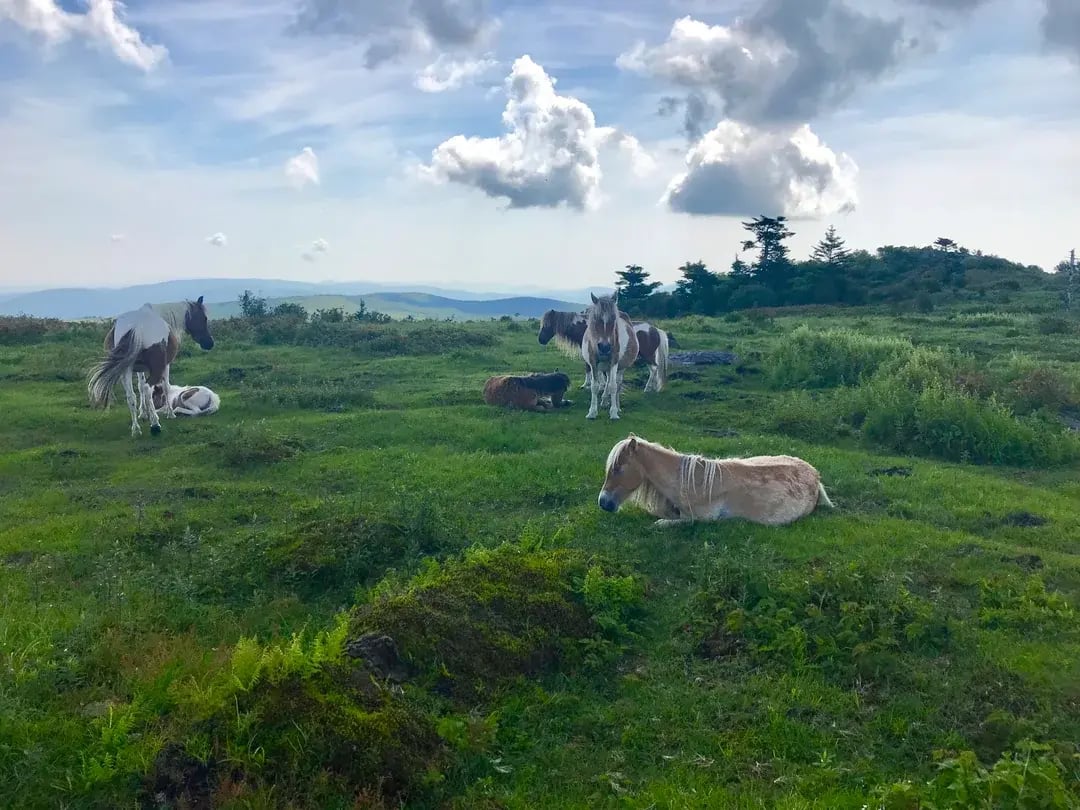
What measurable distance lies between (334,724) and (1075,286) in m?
44.5

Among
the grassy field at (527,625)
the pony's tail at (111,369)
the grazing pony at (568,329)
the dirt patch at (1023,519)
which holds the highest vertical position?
the grazing pony at (568,329)

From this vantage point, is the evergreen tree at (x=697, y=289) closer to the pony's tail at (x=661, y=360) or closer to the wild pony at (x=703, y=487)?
the pony's tail at (x=661, y=360)

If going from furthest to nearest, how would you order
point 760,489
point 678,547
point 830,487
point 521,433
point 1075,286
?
point 1075,286 → point 521,433 → point 830,487 → point 760,489 → point 678,547

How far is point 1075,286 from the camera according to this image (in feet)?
128

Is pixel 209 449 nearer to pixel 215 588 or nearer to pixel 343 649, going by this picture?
pixel 215 588

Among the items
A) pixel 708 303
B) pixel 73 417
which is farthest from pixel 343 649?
pixel 708 303

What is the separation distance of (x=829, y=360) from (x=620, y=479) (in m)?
11.2

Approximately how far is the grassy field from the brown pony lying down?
7.52 ft

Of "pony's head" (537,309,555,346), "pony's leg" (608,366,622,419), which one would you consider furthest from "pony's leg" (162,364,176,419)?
"pony's head" (537,309,555,346)

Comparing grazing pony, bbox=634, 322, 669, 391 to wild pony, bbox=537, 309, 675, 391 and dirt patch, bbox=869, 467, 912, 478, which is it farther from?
dirt patch, bbox=869, 467, 912, 478

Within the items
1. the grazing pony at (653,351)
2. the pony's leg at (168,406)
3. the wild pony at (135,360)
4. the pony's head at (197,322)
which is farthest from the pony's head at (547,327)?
the wild pony at (135,360)

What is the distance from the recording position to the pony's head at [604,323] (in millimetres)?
16125

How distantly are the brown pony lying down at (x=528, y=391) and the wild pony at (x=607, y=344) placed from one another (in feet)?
2.62

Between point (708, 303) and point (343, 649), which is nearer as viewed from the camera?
point (343, 649)
